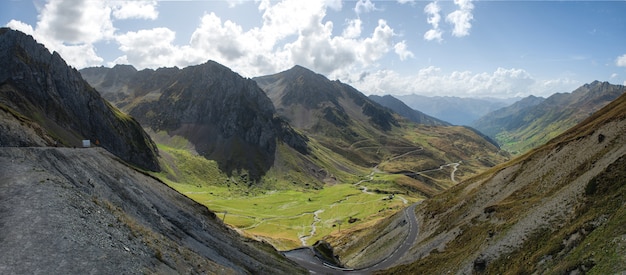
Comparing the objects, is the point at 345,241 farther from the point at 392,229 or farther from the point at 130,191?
the point at 130,191

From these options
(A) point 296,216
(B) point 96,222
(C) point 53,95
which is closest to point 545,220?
(B) point 96,222

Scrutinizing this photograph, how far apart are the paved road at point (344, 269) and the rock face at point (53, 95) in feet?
323

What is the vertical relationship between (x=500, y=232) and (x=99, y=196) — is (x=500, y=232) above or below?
below

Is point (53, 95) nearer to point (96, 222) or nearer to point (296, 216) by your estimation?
point (296, 216)

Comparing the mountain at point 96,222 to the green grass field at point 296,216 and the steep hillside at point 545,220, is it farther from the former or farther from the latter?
the green grass field at point 296,216

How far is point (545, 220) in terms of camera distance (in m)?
47.6

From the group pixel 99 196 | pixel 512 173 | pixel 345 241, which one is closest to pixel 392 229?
pixel 345 241

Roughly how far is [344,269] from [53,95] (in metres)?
156

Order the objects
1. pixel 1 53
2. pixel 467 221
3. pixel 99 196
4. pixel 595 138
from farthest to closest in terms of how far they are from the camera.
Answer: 1. pixel 1 53
2. pixel 467 221
3. pixel 595 138
4. pixel 99 196

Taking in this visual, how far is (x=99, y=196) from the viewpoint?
143 ft

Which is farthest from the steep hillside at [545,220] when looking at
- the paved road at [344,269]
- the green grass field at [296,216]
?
the green grass field at [296,216]

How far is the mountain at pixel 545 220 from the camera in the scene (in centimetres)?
3578

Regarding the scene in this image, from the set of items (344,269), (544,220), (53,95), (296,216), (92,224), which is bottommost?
(296,216)

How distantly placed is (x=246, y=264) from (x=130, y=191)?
21218 millimetres
